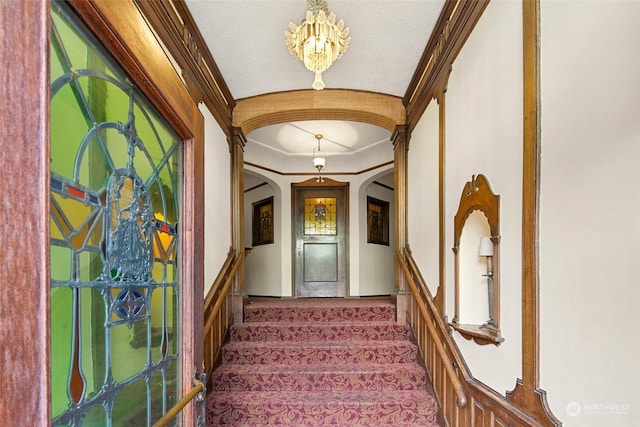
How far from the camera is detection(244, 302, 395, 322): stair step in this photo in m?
3.98

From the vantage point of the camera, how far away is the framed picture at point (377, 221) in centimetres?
668

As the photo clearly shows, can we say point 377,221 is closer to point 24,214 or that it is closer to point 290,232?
point 290,232

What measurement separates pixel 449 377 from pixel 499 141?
4.93ft

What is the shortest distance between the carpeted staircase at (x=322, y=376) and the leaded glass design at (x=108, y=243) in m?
1.64

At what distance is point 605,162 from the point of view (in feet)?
3.56

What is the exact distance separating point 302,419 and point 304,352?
2.19ft

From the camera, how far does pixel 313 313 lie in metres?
4.04

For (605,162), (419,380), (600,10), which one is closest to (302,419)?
(419,380)

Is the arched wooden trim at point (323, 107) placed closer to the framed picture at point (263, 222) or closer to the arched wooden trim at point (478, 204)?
the arched wooden trim at point (478, 204)

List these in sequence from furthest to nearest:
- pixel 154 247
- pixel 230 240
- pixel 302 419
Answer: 1. pixel 230 240
2. pixel 302 419
3. pixel 154 247

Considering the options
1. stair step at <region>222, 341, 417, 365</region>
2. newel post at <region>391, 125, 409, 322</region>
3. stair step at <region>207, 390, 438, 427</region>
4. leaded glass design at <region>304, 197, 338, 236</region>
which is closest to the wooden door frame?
stair step at <region>207, 390, 438, 427</region>

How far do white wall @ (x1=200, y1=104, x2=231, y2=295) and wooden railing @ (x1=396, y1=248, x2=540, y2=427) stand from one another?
67.5 inches

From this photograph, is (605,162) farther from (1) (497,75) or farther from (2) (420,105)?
(2) (420,105)

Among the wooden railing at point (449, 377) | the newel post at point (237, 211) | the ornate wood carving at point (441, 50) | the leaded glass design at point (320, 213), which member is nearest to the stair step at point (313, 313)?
the newel post at point (237, 211)
